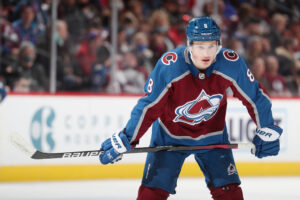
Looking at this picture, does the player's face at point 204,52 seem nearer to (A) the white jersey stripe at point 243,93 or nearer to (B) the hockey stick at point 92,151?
(A) the white jersey stripe at point 243,93

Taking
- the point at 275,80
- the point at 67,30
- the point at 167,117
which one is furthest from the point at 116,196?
the point at 275,80

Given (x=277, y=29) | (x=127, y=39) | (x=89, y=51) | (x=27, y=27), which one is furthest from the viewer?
(x=277, y=29)

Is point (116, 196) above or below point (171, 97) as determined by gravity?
below

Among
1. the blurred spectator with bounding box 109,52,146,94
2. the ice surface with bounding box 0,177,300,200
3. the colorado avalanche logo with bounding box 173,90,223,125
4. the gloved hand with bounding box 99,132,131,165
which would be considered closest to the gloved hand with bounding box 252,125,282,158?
the colorado avalanche logo with bounding box 173,90,223,125

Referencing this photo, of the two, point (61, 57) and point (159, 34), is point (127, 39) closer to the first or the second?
point (159, 34)

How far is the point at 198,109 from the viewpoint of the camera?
8.38 feet

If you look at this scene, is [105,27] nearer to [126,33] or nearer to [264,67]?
[126,33]

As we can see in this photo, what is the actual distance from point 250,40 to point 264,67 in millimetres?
463

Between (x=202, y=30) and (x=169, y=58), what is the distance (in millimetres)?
218

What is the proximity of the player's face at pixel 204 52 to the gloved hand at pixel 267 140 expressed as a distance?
485mm

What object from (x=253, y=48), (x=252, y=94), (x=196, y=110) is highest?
(x=253, y=48)

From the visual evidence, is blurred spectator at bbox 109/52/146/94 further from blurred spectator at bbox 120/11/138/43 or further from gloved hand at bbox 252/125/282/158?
gloved hand at bbox 252/125/282/158

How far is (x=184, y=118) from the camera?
2.60 meters

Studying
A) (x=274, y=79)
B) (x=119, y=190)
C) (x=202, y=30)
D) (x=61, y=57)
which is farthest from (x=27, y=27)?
(x=202, y=30)
